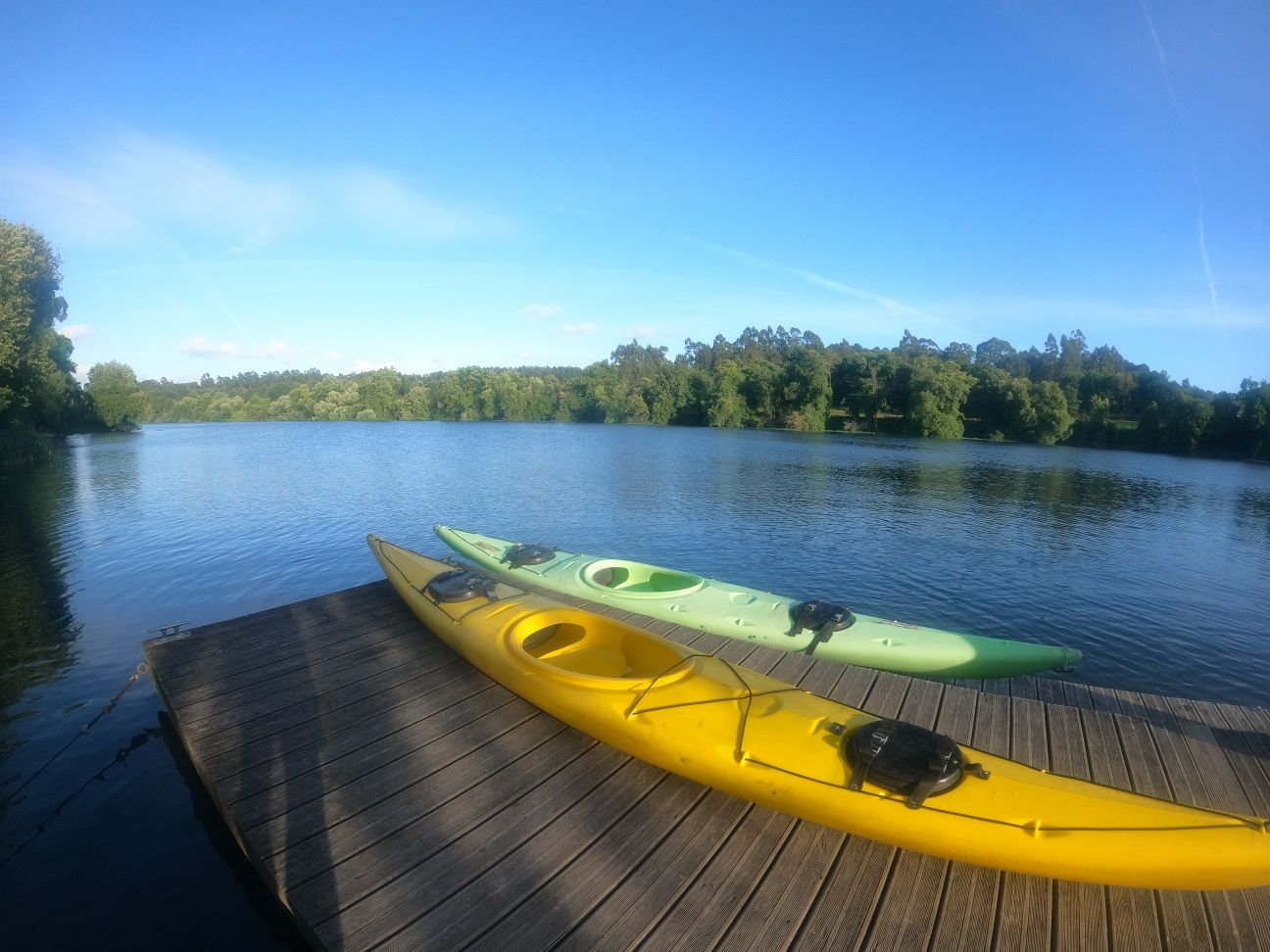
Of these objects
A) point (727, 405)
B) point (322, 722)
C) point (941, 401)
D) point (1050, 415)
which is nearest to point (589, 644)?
point (322, 722)

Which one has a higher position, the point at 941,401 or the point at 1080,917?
the point at 941,401

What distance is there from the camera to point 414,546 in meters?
15.9

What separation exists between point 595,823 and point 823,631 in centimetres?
432

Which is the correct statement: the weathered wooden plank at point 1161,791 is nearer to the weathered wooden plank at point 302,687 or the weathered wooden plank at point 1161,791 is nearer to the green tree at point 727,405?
the weathered wooden plank at point 302,687

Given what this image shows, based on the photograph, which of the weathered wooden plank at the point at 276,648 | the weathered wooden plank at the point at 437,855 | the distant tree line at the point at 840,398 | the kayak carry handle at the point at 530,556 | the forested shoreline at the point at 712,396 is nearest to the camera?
the weathered wooden plank at the point at 437,855

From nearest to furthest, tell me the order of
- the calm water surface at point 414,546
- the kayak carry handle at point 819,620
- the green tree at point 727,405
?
1. the calm water surface at point 414,546
2. the kayak carry handle at point 819,620
3. the green tree at point 727,405

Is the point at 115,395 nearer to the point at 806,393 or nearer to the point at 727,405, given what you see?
the point at 727,405

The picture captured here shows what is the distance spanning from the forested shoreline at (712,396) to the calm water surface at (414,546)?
26.0ft

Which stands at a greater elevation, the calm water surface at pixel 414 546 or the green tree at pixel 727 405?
the green tree at pixel 727 405

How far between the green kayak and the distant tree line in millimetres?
55776

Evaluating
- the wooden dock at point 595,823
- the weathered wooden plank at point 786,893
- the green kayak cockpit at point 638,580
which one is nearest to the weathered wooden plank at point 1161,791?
the wooden dock at point 595,823

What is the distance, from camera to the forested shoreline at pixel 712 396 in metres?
28.3

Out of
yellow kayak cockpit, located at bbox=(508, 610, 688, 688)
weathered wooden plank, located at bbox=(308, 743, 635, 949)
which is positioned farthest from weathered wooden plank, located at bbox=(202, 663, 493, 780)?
weathered wooden plank, located at bbox=(308, 743, 635, 949)

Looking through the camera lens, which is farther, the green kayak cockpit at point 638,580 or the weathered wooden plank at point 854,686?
the green kayak cockpit at point 638,580
